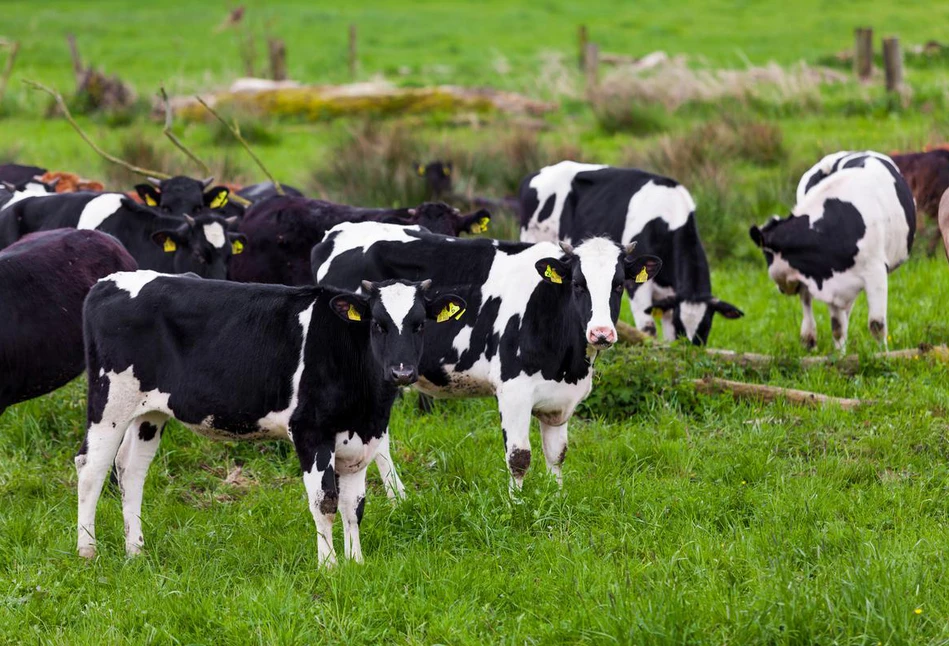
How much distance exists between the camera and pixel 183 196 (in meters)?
11.0

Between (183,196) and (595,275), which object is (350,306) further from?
(183,196)

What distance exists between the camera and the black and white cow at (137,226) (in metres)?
9.50

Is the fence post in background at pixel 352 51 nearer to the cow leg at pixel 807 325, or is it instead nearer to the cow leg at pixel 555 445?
the cow leg at pixel 807 325

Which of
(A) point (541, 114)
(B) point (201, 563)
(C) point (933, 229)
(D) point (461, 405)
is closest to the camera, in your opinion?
(B) point (201, 563)

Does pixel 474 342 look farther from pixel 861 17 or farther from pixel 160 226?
pixel 861 17

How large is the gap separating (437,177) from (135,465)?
338 inches

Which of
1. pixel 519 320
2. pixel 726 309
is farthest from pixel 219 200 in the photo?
pixel 519 320

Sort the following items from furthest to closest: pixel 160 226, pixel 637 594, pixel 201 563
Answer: pixel 160 226, pixel 201 563, pixel 637 594

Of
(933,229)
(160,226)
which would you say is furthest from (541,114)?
(160,226)

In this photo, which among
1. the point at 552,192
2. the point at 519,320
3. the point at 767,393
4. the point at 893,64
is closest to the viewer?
the point at 519,320

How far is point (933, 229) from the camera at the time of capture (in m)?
13.2

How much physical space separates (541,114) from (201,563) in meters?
18.0

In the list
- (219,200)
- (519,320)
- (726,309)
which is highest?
(519,320)

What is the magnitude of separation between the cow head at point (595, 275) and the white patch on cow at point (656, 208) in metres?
3.64
